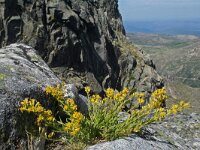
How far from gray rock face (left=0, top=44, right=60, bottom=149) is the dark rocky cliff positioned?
259 feet

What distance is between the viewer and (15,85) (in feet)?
30.9

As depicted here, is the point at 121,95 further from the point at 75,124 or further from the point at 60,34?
the point at 60,34

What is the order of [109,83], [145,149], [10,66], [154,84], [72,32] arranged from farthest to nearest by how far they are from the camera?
[154,84] → [109,83] → [72,32] → [10,66] → [145,149]

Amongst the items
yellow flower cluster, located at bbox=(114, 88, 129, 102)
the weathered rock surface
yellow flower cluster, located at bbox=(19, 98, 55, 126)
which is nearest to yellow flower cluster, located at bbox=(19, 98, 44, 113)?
yellow flower cluster, located at bbox=(19, 98, 55, 126)

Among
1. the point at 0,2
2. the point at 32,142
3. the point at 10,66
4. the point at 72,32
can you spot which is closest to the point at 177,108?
the point at 32,142

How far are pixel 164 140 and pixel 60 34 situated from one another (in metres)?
101

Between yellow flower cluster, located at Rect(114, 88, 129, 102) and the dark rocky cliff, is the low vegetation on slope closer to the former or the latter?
yellow flower cluster, located at Rect(114, 88, 129, 102)

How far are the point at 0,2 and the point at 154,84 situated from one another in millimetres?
76083

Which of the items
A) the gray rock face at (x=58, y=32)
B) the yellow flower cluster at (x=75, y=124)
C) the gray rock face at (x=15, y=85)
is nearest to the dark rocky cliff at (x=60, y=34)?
the gray rock face at (x=58, y=32)

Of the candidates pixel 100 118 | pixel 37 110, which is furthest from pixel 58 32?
pixel 37 110

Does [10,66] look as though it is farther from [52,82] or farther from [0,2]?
[0,2]

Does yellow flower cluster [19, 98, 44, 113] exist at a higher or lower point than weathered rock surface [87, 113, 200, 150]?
higher

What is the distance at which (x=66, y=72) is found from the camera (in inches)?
4163

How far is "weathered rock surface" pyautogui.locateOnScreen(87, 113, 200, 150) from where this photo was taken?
8500 millimetres
